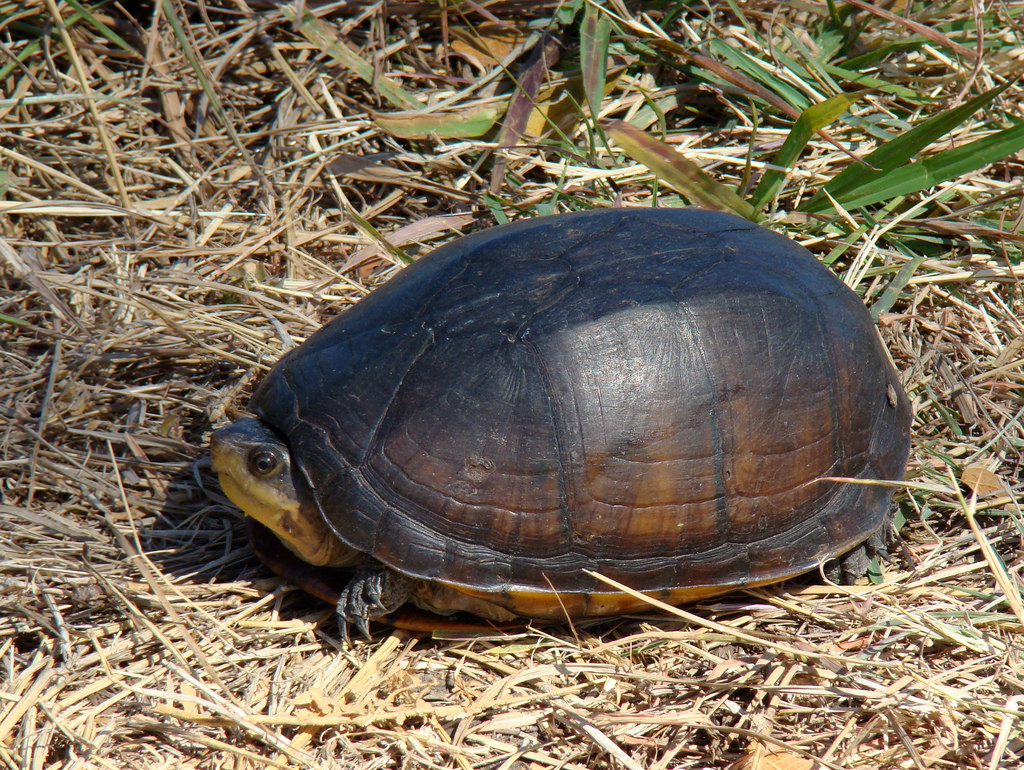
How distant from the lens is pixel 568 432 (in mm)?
2254

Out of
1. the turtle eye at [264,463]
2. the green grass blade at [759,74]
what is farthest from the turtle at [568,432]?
the green grass blade at [759,74]

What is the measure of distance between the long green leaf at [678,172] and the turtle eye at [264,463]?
203cm

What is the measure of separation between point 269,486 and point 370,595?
0.41 metres

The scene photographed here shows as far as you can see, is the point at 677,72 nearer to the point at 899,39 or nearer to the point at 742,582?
the point at 899,39

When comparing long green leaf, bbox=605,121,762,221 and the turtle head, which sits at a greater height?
long green leaf, bbox=605,121,762,221

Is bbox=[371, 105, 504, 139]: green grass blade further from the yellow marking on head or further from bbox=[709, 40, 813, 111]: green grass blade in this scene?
the yellow marking on head

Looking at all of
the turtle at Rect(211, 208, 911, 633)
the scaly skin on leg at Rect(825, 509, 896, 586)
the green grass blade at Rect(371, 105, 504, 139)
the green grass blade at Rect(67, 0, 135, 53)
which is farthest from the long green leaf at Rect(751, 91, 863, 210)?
the green grass blade at Rect(67, 0, 135, 53)

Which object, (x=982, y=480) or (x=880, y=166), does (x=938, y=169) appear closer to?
(x=880, y=166)

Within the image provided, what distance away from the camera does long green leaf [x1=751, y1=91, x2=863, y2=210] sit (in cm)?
321

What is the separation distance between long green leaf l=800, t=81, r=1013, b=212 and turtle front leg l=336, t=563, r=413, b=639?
2.36m

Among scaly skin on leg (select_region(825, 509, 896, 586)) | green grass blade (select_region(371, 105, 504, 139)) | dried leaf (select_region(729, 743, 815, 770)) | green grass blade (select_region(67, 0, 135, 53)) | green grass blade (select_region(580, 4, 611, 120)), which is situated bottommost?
dried leaf (select_region(729, 743, 815, 770))

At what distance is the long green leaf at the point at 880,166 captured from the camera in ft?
11.2

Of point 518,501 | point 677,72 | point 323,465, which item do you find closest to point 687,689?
point 518,501

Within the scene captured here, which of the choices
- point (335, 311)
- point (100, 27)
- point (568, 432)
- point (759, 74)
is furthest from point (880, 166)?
point (100, 27)
